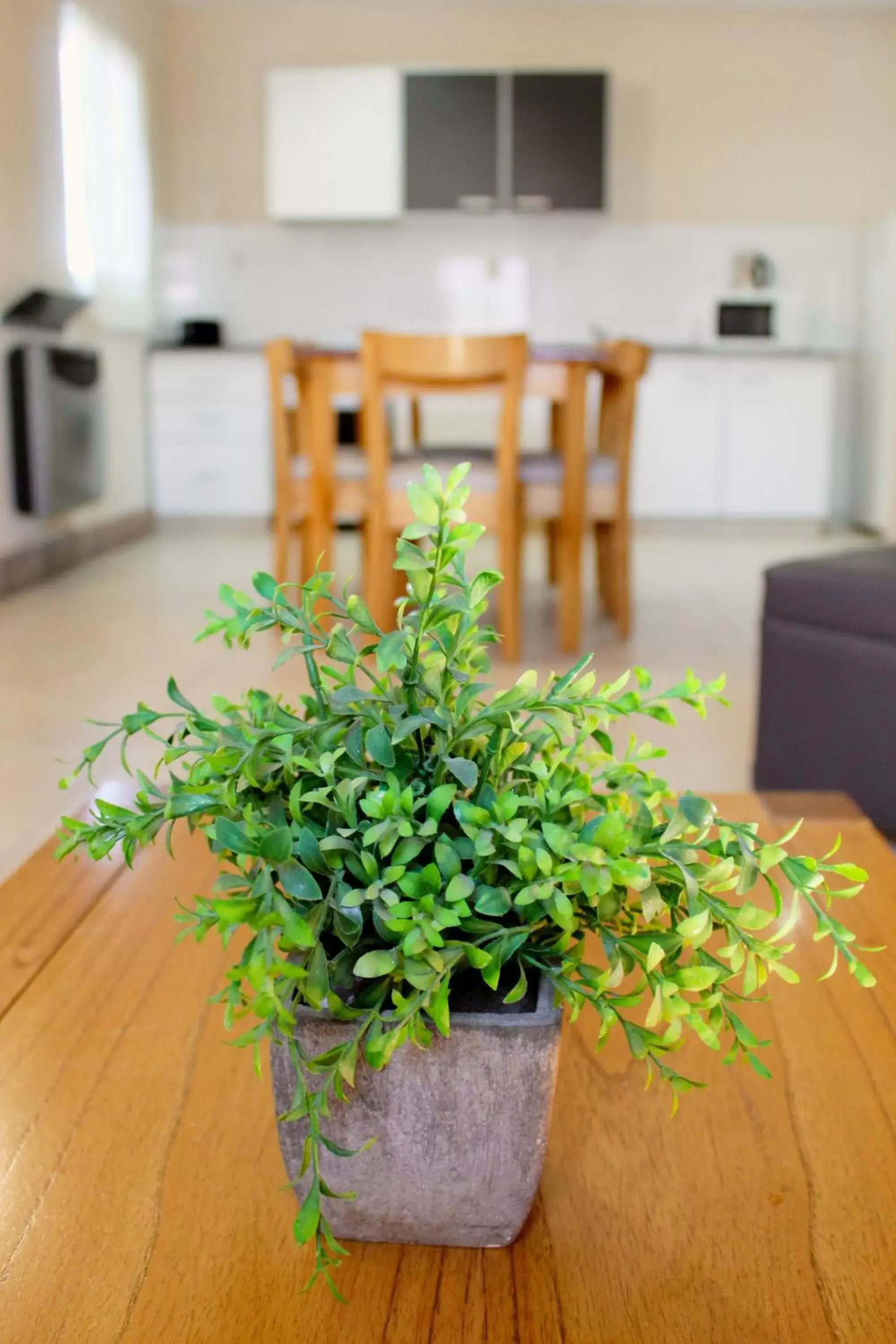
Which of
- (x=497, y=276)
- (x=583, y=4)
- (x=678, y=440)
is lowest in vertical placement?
(x=678, y=440)

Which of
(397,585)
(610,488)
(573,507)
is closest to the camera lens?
(573,507)

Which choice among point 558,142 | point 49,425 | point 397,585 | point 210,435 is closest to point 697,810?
point 397,585

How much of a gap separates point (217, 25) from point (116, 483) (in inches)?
103

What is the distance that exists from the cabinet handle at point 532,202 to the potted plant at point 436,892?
6802 millimetres

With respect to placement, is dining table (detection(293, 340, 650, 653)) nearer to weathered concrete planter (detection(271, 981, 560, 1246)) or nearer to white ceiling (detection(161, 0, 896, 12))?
weathered concrete planter (detection(271, 981, 560, 1246))

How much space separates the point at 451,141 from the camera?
22.7 ft

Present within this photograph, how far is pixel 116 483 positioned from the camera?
21.0 feet

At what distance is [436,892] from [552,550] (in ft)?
14.5

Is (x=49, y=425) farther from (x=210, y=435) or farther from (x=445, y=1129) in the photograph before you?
(x=445, y=1129)

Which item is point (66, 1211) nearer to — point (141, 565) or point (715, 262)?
point (141, 565)

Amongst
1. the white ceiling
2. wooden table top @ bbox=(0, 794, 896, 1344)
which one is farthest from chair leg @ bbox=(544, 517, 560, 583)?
wooden table top @ bbox=(0, 794, 896, 1344)

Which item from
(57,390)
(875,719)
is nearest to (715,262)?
(57,390)

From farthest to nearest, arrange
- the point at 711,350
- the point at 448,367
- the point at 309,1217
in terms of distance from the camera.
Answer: the point at 711,350, the point at 448,367, the point at 309,1217

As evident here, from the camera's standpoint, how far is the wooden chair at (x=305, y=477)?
370 cm
